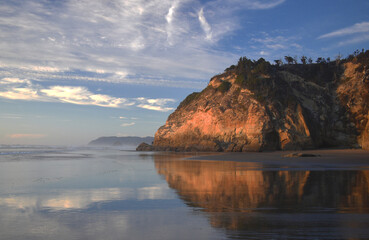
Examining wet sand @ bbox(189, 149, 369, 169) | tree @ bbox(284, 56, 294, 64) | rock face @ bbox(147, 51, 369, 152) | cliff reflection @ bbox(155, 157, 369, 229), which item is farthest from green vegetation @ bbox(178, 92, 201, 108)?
cliff reflection @ bbox(155, 157, 369, 229)

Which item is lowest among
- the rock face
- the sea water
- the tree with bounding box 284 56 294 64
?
the sea water

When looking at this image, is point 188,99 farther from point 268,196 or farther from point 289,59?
point 268,196

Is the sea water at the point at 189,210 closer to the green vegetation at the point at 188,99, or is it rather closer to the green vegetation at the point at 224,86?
the green vegetation at the point at 224,86

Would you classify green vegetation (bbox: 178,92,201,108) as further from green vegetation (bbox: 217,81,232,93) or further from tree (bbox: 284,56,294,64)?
tree (bbox: 284,56,294,64)

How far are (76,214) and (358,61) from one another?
150 ft

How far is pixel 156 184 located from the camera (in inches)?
431

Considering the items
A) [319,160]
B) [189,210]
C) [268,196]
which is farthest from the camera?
[319,160]

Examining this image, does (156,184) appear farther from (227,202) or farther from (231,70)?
(231,70)

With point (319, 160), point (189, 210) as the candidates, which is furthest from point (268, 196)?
point (319, 160)

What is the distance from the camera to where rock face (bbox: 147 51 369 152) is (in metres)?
36.2

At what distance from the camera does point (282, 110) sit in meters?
37.5

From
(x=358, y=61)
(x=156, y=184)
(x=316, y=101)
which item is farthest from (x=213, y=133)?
(x=156, y=184)

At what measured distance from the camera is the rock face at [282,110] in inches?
1427

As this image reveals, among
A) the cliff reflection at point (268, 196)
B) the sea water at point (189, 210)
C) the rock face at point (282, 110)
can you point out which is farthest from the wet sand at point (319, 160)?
the rock face at point (282, 110)
